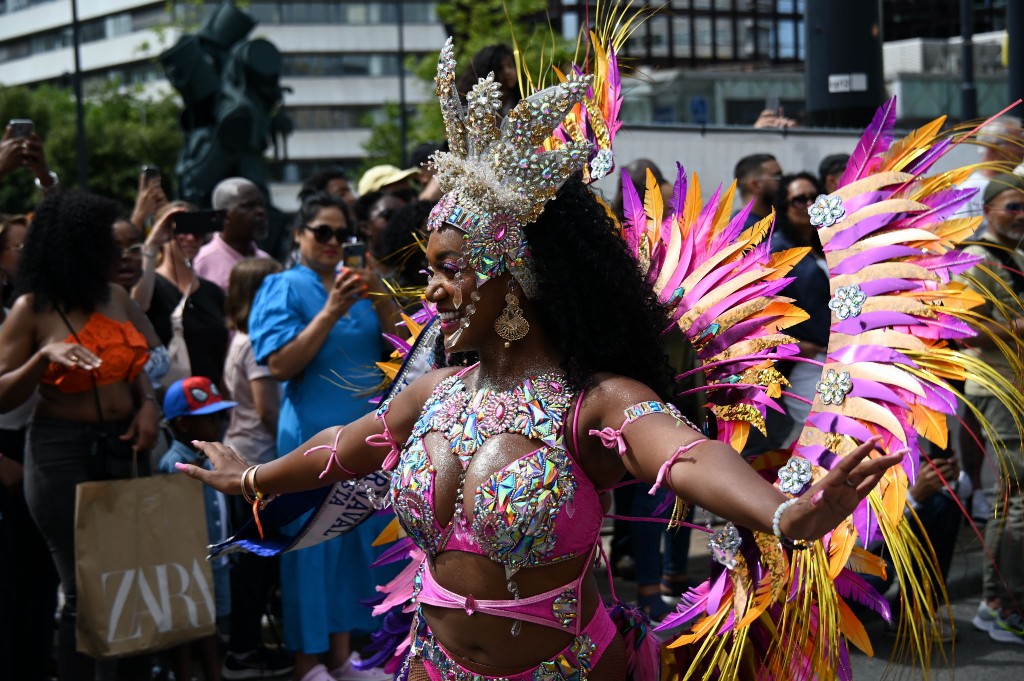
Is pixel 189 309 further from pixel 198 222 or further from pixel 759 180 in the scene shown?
pixel 759 180

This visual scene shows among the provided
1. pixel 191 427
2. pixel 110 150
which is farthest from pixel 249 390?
pixel 110 150

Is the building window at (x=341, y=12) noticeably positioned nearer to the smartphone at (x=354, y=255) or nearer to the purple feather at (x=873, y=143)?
the smartphone at (x=354, y=255)

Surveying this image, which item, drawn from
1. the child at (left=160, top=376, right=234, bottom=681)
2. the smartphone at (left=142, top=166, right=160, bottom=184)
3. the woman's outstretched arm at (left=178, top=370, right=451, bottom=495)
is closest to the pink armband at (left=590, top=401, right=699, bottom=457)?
the woman's outstretched arm at (left=178, top=370, right=451, bottom=495)

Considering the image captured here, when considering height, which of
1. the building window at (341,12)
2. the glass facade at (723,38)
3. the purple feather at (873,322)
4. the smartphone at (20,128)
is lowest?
the purple feather at (873,322)

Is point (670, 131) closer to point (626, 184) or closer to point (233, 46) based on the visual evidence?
point (626, 184)

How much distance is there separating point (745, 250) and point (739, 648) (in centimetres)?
100

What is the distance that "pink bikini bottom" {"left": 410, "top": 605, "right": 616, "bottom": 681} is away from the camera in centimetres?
280

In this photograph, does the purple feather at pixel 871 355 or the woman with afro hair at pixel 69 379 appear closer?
the purple feather at pixel 871 355

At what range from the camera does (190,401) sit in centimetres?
493

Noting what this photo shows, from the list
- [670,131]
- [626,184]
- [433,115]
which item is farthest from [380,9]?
[626,184]

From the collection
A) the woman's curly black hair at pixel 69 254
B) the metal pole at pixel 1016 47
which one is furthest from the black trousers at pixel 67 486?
the metal pole at pixel 1016 47

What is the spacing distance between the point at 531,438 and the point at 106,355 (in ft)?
8.02

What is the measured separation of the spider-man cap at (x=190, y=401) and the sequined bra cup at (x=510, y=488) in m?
2.21

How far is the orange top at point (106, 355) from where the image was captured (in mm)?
4586
